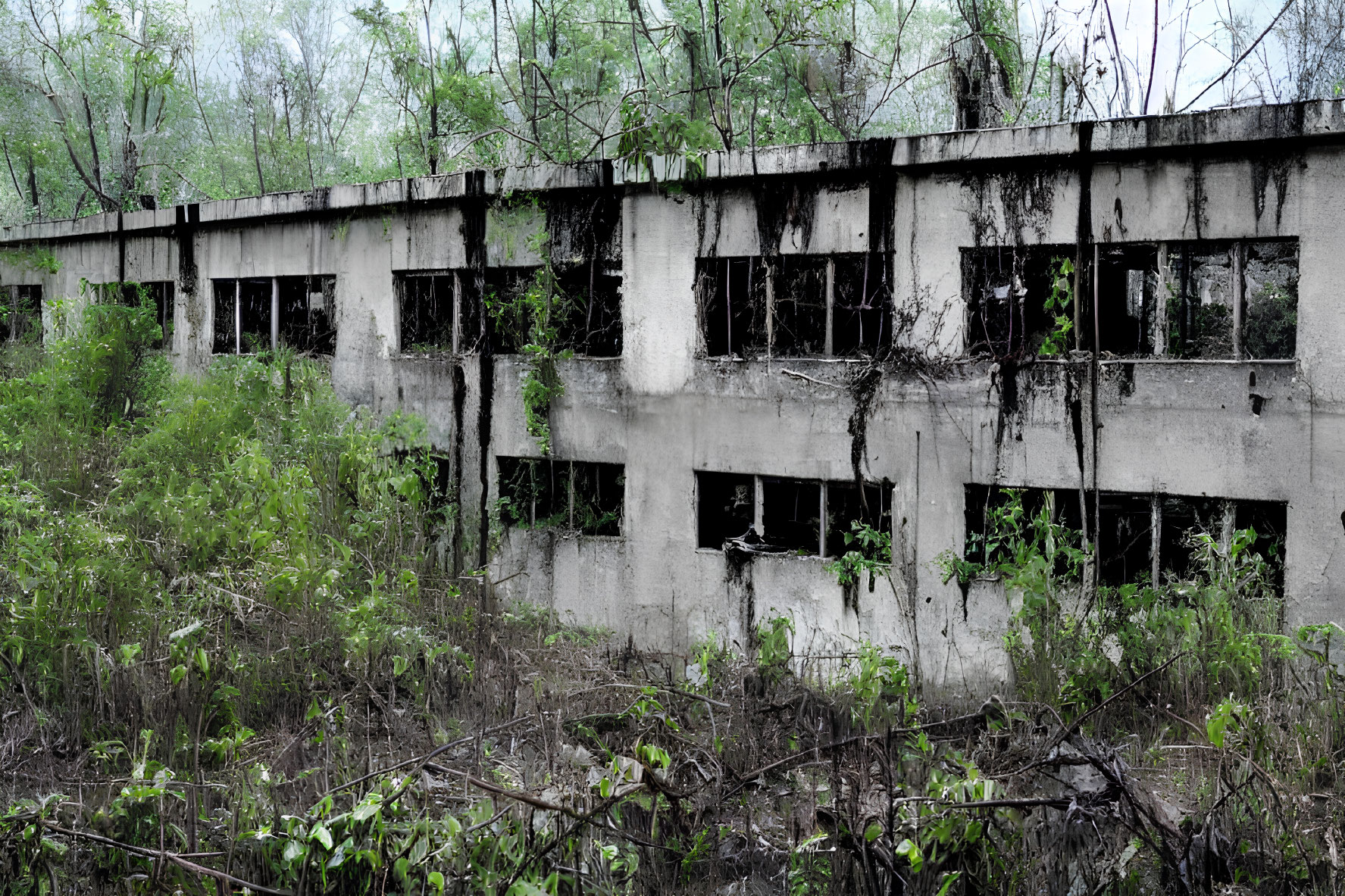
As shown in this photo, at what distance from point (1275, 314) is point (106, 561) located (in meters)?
9.57

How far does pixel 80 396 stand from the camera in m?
12.4

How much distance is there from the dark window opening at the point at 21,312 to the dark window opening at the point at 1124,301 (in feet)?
48.8

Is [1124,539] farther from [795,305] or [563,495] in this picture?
[563,495]

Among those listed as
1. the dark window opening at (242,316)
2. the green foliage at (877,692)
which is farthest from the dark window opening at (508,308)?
the green foliage at (877,692)

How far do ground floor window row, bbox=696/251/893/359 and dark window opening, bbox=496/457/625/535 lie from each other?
1.80 m

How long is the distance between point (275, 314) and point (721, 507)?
6346 millimetres

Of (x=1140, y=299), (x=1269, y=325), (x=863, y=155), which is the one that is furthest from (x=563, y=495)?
(x=1269, y=325)

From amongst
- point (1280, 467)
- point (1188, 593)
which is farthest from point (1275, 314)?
point (1188, 593)

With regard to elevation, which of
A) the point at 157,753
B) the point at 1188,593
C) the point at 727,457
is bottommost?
the point at 157,753

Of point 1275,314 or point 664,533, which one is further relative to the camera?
point 664,533

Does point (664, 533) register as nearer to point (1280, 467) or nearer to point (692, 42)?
point (1280, 467)

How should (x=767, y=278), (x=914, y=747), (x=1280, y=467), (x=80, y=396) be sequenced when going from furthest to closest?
(x=80, y=396)
(x=767, y=278)
(x=1280, y=467)
(x=914, y=747)

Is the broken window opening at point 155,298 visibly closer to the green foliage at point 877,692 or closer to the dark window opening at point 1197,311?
the green foliage at point 877,692

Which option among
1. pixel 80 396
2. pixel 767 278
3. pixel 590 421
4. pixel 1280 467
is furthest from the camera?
pixel 80 396
